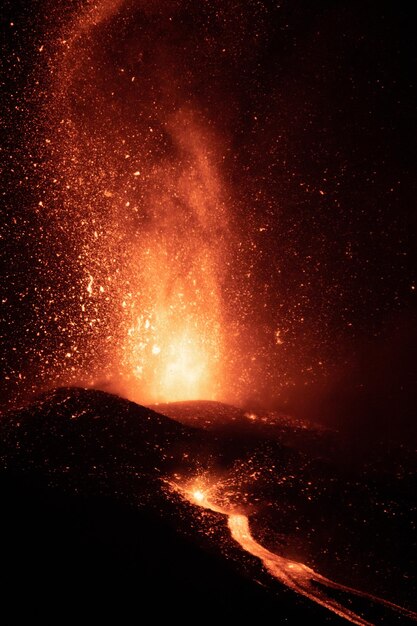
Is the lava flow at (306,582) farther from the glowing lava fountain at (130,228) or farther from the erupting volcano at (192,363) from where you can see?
the glowing lava fountain at (130,228)

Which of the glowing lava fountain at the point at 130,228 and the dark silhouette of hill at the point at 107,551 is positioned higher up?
the glowing lava fountain at the point at 130,228

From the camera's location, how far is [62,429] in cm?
536

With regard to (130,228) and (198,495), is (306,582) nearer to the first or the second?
(198,495)

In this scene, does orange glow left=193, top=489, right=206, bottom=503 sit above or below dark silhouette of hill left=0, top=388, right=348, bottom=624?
above

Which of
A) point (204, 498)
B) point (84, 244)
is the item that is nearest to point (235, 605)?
point (204, 498)

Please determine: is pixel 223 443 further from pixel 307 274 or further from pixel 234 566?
pixel 307 274

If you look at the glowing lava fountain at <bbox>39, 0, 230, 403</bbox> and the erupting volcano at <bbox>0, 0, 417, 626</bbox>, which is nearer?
the erupting volcano at <bbox>0, 0, 417, 626</bbox>

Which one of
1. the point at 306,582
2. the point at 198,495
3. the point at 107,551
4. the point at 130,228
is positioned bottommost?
the point at 107,551

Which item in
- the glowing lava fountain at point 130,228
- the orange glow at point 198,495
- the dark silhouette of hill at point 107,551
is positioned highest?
the glowing lava fountain at point 130,228

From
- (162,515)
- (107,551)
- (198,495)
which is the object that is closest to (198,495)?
(198,495)

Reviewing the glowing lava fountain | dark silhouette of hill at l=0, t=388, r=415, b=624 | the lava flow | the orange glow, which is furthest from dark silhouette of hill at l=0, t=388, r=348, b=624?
the glowing lava fountain

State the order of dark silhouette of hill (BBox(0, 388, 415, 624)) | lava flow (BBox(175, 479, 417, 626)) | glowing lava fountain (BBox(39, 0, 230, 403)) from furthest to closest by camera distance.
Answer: glowing lava fountain (BBox(39, 0, 230, 403)) < lava flow (BBox(175, 479, 417, 626)) < dark silhouette of hill (BBox(0, 388, 415, 624))

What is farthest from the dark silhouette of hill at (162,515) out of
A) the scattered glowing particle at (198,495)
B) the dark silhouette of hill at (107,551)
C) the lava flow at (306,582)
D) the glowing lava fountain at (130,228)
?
the glowing lava fountain at (130,228)

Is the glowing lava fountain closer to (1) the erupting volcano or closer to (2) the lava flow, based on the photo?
(1) the erupting volcano
